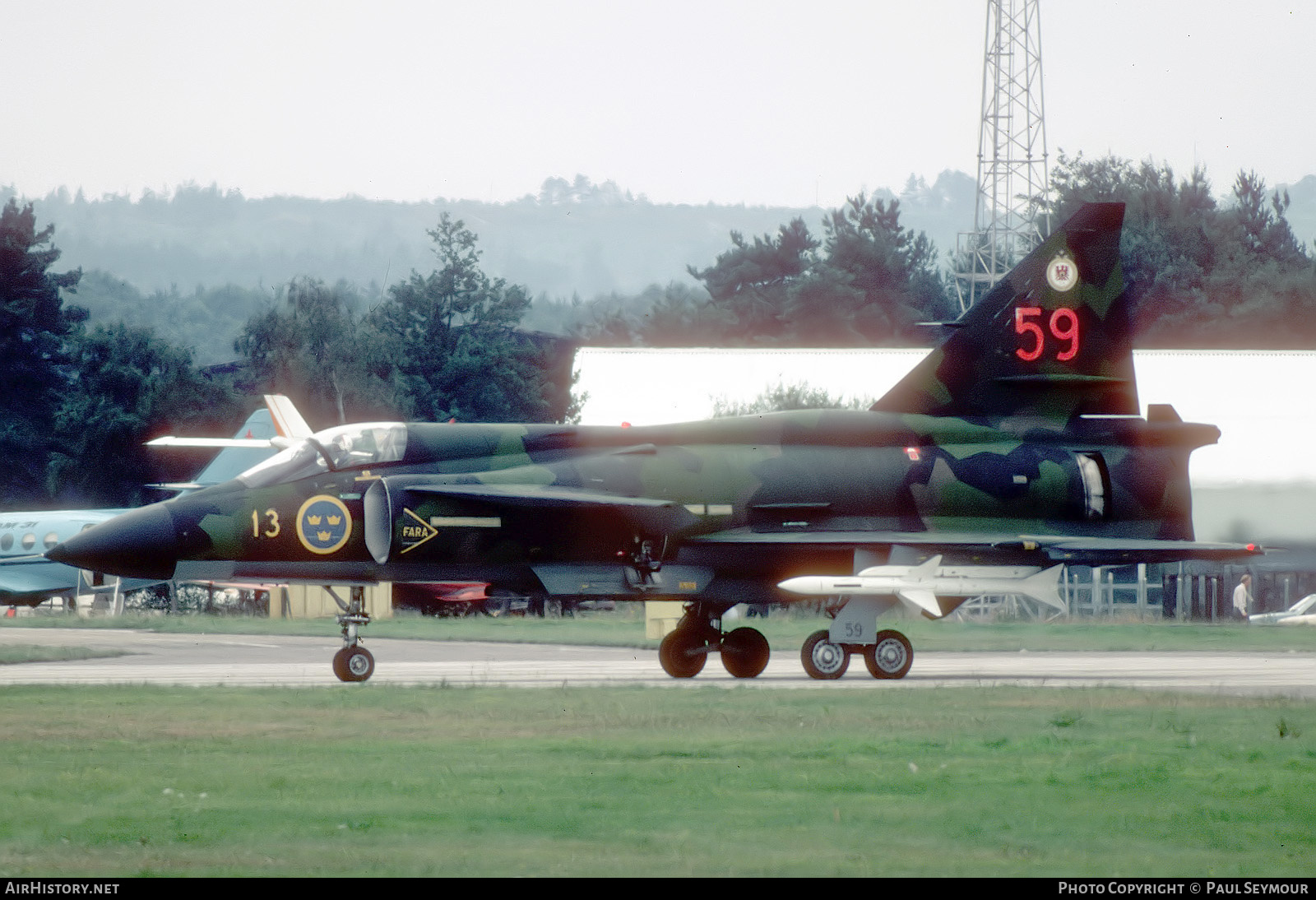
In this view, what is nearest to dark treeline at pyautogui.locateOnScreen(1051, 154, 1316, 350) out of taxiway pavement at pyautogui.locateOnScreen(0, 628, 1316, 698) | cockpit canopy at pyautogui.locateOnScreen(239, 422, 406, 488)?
taxiway pavement at pyautogui.locateOnScreen(0, 628, 1316, 698)

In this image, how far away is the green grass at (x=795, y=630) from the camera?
102ft

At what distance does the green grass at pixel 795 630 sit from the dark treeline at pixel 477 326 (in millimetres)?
19186

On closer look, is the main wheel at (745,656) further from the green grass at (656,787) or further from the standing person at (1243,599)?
the standing person at (1243,599)

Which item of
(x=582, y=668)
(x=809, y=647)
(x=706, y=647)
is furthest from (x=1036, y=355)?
(x=582, y=668)

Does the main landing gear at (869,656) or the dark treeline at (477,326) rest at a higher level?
the dark treeline at (477,326)

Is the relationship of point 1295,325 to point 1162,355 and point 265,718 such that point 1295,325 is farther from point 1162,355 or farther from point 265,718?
point 265,718

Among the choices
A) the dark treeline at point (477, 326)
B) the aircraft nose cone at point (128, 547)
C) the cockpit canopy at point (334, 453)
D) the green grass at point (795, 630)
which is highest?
the dark treeline at point (477, 326)

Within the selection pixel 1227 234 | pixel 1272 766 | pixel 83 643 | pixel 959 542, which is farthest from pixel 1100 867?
pixel 1227 234

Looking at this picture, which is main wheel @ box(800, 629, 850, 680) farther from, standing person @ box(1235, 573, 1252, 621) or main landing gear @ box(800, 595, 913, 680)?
standing person @ box(1235, 573, 1252, 621)

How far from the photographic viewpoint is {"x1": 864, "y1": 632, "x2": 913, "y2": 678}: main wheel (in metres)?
21.7

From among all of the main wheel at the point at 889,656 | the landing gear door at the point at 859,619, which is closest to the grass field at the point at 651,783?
the landing gear door at the point at 859,619

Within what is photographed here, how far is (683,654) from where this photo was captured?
2253 centimetres

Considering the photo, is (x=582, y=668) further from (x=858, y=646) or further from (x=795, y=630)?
(x=795, y=630)

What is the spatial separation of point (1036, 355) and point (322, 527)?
980 cm
